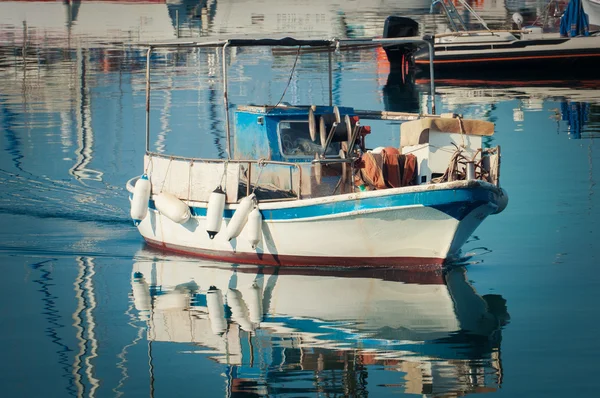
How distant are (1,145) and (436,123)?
13447 mm

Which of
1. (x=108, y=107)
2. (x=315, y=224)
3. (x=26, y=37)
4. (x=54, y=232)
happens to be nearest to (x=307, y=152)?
(x=315, y=224)

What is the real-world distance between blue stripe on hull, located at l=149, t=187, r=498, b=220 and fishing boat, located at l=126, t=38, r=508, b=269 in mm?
12

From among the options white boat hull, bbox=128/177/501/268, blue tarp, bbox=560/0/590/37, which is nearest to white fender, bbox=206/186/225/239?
white boat hull, bbox=128/177/501/268

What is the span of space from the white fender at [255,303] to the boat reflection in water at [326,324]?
1cm

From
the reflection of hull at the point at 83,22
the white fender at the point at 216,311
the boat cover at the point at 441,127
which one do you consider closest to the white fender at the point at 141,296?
the white fender at the point at 216,311

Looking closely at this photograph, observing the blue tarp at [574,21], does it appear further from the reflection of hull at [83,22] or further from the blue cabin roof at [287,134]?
the blue cabin roof at [287,134]

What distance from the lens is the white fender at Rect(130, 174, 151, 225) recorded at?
1630 centimetres

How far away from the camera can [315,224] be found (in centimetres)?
1444

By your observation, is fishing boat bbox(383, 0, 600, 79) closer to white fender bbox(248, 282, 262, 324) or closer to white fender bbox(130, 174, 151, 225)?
white fender bbox(130, 174, 151, 225)

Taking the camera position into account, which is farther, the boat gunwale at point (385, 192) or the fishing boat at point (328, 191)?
the fishing boat at point (328, 191)

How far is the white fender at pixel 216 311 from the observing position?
12.7m

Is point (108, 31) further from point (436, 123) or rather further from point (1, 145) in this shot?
point (436, 123)

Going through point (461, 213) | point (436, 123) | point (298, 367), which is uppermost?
point (436, 123)

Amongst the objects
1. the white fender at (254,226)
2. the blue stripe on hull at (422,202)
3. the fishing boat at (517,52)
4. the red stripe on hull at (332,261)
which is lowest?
the red stripe on hull at (332,261)
